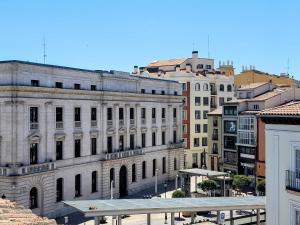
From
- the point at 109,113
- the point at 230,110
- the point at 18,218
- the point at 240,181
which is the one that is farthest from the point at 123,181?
the point at 18,218

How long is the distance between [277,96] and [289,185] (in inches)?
1712

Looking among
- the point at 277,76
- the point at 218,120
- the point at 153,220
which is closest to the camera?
the point at 153,220

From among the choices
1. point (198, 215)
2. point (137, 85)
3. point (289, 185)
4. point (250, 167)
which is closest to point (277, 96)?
point (250, 167)

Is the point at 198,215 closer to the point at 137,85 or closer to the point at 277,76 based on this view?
the point at 137,85

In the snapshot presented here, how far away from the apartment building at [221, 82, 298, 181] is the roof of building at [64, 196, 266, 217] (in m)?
34.6

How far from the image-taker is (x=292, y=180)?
73.9 feet

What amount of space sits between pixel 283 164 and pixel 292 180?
101 cm

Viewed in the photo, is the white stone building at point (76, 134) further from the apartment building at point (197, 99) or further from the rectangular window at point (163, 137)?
the apartment building at point (197, 99)

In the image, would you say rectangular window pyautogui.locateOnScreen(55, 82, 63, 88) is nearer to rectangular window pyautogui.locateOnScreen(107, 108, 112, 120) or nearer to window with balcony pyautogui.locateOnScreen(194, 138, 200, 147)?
rectangular window pyautogui.locateOnScreen(107, 108, 112, 120)

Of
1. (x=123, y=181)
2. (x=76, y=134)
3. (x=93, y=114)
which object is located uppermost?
(x=93, y=114)

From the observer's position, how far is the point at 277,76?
102125 mm

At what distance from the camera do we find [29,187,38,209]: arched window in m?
43.9

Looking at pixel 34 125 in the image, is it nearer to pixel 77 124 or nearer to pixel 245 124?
pixel 77 124

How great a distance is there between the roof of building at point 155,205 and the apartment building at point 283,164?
494cm
